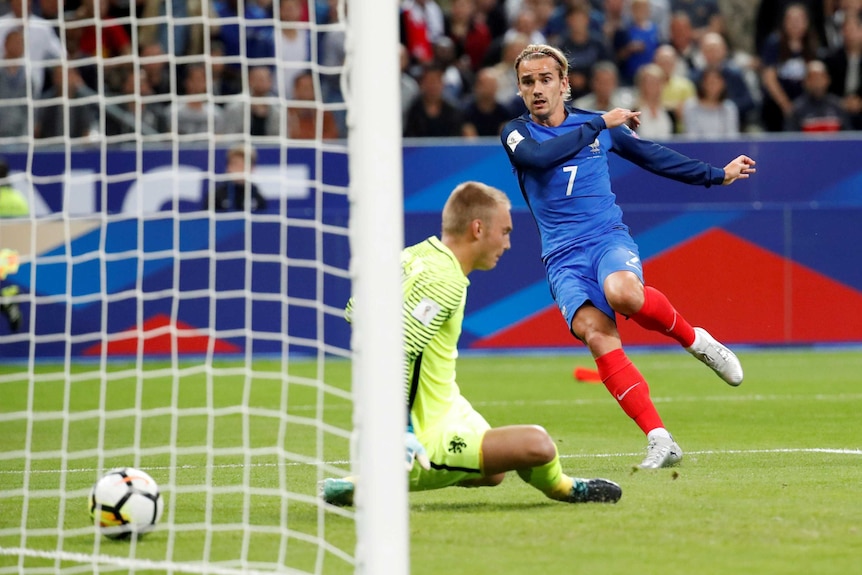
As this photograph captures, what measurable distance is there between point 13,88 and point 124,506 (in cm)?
905

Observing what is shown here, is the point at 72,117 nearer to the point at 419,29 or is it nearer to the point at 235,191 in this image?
the point at 235,191

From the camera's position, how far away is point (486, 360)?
13.5 m

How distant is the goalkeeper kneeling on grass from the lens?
5418mm

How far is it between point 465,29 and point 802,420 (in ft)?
28.6

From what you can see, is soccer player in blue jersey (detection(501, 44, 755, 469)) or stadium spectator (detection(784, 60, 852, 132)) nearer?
soccer player in blue jersey (detection(501, 44, 755, 469))

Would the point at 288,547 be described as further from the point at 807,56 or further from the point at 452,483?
the point at 807,56

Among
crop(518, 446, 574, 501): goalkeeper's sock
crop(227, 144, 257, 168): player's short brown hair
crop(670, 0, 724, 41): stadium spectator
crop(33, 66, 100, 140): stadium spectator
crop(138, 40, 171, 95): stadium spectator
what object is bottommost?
crop(518, 446, 574, 501): goalkeeper's sock

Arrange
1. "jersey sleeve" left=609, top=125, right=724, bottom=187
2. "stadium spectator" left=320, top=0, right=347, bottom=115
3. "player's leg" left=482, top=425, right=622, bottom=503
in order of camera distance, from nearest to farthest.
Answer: "player's leg" left=482, top=425, right=622, bottom=503, "jersey sleeve" left=609, top=125, right=724, bottom=187, "stadium spectator" left=320, top=0, right=347, bottom=115

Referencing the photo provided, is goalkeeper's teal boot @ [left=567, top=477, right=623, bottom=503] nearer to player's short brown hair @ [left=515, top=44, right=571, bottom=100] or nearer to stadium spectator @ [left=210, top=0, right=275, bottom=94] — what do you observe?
player's short brown hair @ [left=515, top=44, right=571, bottom=100]

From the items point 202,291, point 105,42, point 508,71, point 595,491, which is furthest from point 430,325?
point 508,71

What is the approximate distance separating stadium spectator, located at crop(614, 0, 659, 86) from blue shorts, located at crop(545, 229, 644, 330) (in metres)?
9.28

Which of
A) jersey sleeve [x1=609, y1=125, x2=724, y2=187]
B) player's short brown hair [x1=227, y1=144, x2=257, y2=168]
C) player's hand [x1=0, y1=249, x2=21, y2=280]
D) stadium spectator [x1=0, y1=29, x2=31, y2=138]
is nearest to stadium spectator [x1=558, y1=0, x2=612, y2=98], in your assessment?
player's short brown hair [x1=227, y1=144, x2=257, y2=168]

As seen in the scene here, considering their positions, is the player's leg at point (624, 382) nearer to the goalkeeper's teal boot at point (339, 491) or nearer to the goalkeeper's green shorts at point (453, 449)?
the goalkeeper's green shorts at point (453, 449)

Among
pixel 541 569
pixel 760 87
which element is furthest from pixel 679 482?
pixel 760 87
